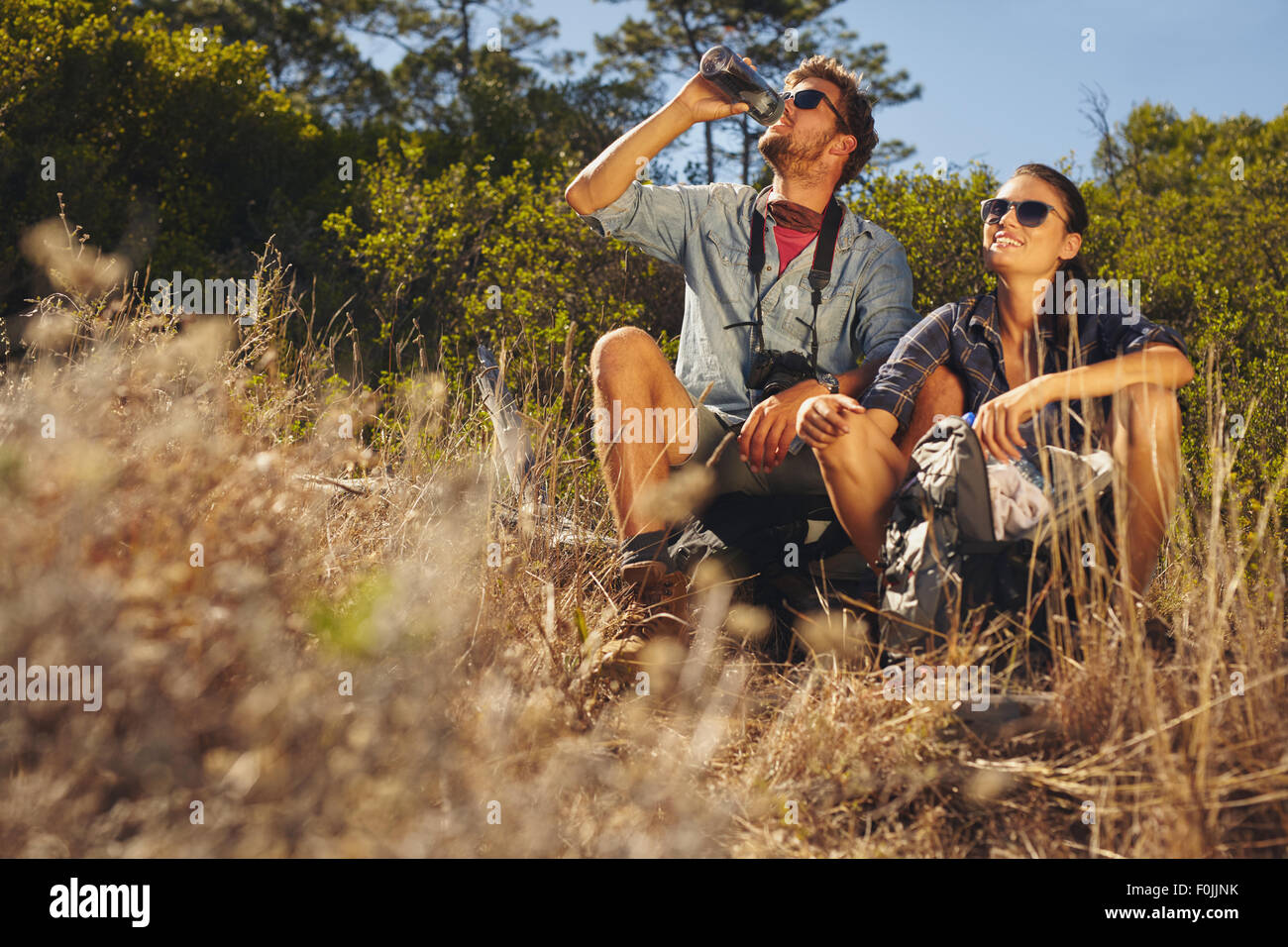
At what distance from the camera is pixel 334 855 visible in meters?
1.55

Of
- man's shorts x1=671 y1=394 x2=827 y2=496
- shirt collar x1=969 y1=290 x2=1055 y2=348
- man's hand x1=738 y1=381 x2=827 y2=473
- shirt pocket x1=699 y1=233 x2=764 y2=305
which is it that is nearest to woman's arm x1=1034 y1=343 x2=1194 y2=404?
shirt collar x1=969 y1=290 x2=1055 y2=348

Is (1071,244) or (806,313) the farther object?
(806,313)

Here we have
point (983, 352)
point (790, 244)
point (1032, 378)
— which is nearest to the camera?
point (1032, 378)

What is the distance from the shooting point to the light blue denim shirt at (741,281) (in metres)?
3.48

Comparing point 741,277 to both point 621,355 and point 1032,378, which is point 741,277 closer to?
point 621,355

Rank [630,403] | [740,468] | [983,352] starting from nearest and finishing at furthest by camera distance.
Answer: [983,352], [630,403], [740,468]

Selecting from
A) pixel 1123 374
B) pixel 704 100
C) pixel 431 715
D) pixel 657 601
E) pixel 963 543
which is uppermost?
pixel 704 100

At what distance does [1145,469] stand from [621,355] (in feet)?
4.89

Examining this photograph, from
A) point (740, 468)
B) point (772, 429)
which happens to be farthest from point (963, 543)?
point (740, 468)

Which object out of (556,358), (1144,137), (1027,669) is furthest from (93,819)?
(1144,137)

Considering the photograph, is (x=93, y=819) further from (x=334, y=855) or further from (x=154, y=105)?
(x=154, y=105)

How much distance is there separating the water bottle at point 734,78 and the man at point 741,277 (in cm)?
3

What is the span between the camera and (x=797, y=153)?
136 inches
